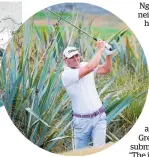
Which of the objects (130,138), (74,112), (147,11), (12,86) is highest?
(147,11)

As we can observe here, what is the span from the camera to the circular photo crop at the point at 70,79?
190cm

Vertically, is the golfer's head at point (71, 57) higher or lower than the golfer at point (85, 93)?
higher

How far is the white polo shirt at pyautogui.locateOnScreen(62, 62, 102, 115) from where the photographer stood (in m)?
1.88

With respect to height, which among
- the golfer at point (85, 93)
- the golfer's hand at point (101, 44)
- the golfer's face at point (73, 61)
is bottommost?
the golfer at point (85, 93)

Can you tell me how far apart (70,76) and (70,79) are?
0.01m

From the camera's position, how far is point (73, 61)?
1.88 meters

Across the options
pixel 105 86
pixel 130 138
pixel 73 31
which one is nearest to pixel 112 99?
pixel 105 86

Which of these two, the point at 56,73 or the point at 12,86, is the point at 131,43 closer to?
the point at 56,73

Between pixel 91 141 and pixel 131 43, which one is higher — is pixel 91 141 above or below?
below

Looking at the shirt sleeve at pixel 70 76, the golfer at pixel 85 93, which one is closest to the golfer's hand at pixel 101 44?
the golfer at pixel 85 93

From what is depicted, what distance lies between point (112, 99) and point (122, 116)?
0.08 metres

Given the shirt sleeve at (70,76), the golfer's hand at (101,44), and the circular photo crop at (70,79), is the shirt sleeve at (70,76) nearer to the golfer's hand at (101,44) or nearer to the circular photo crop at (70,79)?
the circular photo crop at (70,79)

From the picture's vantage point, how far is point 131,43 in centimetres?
193

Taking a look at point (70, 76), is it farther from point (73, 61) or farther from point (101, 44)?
point (101, 44)
